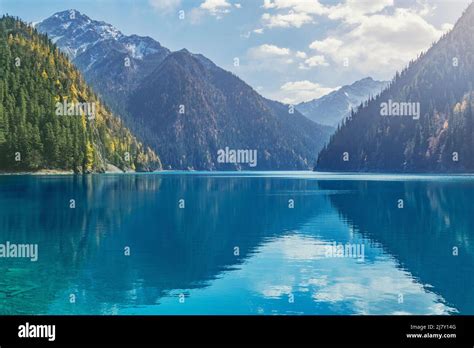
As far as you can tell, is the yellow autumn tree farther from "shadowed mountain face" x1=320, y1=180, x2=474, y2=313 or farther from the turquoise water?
"shadowed mountain face" x1=320, y1=180, x2=474, y2=313

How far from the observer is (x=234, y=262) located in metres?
35.3

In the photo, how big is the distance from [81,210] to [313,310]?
Result: 4624cm

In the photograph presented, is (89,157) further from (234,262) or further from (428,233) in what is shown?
(234,262)

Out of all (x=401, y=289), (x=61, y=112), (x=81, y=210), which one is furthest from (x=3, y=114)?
(x=401, y=289)

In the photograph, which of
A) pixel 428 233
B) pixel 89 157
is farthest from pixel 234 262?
pixel 89 157

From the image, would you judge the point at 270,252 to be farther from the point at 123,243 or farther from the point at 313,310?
the point at 313,310

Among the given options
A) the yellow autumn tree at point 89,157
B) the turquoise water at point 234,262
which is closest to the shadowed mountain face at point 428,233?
the turquoise water at point 234,262

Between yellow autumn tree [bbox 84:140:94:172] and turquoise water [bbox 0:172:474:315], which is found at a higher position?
yellow autumn tree [bbox 84:140:94:172]

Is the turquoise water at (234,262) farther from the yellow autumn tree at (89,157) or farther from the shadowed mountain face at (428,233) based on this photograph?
the yellow autumn tree at (89,157)

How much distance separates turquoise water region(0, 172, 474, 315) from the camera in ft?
82.2

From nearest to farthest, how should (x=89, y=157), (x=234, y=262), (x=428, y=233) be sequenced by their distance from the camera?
1. (x=234, y=262)
2. (x=428, y=233)
3. (x=89, y=157)

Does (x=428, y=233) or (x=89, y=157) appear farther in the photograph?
(x=89, y=157)

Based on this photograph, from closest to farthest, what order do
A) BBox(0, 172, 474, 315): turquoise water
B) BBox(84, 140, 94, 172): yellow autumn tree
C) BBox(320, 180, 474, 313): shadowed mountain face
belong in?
BBox(0, 172, 474, 315): turquoise water, BBox(320, 180, 474, 313): shadowed mountain face, BBox(84, 140, 94, 172): yellow autumn tree

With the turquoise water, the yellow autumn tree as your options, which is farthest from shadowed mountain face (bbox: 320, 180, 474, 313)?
the yellow autumn tree
